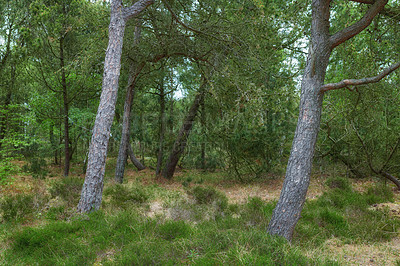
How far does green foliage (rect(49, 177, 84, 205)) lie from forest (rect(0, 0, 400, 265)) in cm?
5

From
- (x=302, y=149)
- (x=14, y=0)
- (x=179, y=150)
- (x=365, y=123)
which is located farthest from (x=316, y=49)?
(x=14, y=0)

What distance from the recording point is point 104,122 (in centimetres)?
543

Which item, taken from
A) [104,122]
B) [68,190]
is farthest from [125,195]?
[104,122]

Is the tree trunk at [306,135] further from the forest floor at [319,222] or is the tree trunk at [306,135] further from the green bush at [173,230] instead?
the green bush at [173,230]

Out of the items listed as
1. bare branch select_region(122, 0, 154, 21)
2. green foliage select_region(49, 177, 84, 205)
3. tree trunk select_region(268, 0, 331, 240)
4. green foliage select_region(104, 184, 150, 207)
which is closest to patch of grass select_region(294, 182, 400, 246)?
tree trunk select_region(268, 0, 331, 240)

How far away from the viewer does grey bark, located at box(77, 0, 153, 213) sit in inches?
207

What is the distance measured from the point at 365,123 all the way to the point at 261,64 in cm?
426

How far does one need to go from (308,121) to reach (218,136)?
6.60 meters

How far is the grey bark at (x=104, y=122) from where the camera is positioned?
5.25 m

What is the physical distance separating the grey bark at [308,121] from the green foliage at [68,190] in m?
4.67

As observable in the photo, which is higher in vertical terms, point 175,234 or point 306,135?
point 306,135

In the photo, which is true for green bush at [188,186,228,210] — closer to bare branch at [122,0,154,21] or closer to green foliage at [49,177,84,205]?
green foliage at [49,177,84,205]

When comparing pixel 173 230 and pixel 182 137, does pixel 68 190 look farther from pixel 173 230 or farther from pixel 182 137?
pixel 182 137

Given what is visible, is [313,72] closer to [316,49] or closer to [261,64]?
[316,49]
